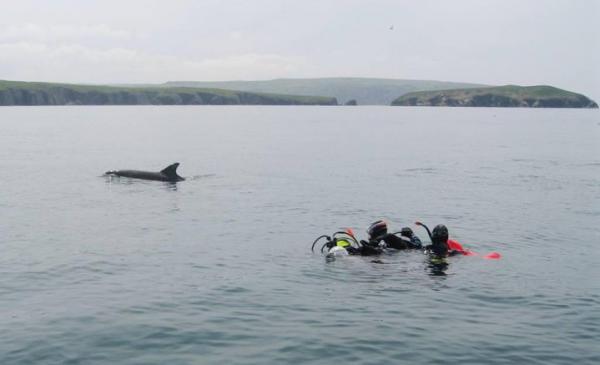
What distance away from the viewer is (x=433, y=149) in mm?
83875

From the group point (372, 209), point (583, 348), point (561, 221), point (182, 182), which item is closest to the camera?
point (583, 348)

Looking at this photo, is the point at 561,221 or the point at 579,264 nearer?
the point at 579,264

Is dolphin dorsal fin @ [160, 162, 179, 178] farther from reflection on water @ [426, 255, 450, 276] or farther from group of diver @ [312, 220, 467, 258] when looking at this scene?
reflection on water @ [426, 255, 450, 276]

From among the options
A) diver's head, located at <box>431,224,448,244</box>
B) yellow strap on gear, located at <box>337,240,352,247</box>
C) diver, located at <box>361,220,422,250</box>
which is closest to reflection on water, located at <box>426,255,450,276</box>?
diver's head, located at <box>431,224,448,244</box>

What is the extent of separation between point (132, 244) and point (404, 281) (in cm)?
1096

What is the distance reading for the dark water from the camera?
1634 centimetres

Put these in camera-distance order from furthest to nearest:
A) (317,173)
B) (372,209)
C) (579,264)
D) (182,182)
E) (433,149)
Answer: (433,149)
(317,173)
(182,182)
(372,209)
(579,264)

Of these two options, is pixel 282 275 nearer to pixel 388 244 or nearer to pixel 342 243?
pixel 342 243

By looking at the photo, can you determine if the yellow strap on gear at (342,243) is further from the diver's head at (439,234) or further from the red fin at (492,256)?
the red fin at (492,256)

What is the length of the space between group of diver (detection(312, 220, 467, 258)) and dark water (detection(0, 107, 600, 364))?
0.40 metres

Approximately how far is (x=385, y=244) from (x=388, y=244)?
158 millimetres

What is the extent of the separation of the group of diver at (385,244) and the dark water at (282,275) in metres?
0.40

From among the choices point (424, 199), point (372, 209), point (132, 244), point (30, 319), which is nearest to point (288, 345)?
point (30, 319)

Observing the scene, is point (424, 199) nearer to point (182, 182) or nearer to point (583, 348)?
point (182, 182)
